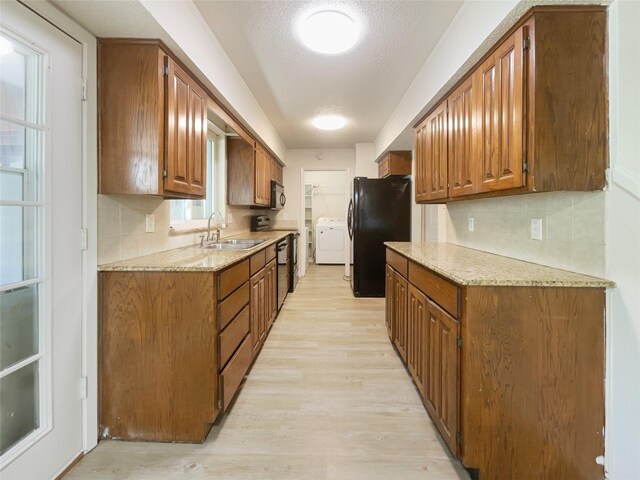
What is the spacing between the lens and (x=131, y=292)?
1626mm

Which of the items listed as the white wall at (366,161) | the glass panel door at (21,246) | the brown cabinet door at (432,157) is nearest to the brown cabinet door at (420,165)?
the brown cabinet door at (432,157)

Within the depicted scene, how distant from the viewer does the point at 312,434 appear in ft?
5.55

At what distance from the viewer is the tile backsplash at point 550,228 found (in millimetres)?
1396

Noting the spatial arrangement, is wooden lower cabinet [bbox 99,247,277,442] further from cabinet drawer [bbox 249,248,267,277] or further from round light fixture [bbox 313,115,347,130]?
round light fixture [bbox 313,115,347,130]

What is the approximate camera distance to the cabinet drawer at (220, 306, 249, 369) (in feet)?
5.76

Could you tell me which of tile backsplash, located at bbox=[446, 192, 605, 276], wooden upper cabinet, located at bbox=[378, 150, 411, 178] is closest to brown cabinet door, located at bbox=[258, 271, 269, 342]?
tile backsplash, located at bbox=[446, 192, 605, 276]

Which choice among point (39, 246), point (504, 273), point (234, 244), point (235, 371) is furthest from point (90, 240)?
point (504, 273)

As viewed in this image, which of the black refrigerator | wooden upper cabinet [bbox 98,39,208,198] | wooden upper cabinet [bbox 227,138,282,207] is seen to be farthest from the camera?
the black refrigerator

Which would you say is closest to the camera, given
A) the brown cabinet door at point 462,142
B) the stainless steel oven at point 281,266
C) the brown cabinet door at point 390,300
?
the brown cabinet door at point 462,142

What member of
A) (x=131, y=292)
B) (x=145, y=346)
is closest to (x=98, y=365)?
(x=145, y=346)

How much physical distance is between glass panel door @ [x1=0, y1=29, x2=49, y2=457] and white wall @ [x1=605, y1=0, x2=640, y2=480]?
7.92 feet

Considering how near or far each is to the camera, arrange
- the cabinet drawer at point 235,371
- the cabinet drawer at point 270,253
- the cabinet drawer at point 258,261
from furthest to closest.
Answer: the cabinet drawer at point 270,253, the cabinet drawer at point 258,261, the cabinet drawer at point 235,371

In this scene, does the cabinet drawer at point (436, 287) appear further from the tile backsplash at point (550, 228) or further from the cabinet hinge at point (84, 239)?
the cabinet hinge at point (84, 239)

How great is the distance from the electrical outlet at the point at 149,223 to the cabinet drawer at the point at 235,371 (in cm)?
97
